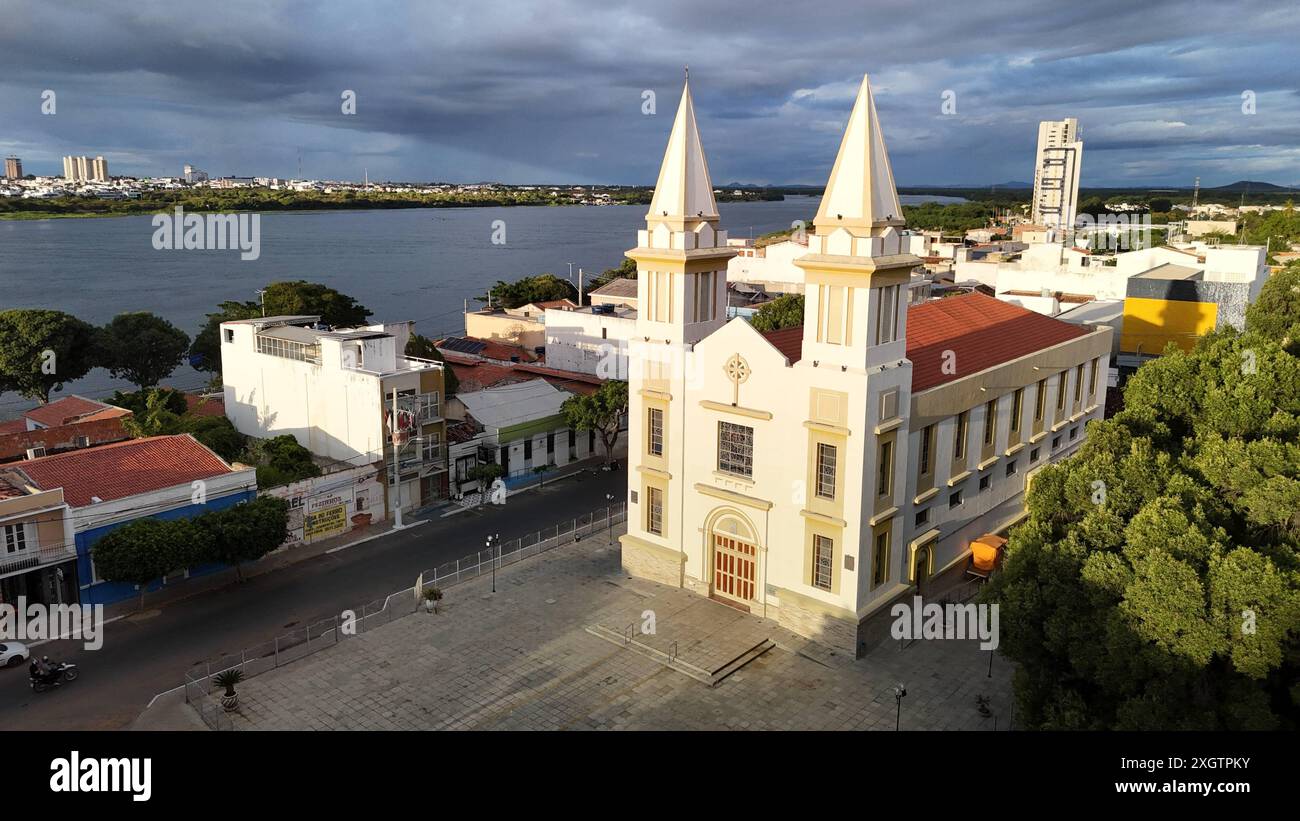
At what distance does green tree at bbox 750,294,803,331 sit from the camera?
5416cm

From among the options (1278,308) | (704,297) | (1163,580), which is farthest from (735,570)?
(1278,308)

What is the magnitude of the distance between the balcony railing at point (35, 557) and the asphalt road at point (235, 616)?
2.39m

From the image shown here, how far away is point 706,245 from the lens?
28391mm

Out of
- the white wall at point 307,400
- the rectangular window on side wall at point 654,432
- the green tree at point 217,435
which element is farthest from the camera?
the green tree at point 217,435

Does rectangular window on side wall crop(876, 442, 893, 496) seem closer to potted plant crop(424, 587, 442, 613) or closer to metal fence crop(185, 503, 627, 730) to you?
metal fence crop(185, 503, 627, 730)

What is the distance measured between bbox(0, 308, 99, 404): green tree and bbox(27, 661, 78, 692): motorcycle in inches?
1333

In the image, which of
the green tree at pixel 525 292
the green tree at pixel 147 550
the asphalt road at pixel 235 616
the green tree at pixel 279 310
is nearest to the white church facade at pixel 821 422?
the asphalt road at pixel 235 616

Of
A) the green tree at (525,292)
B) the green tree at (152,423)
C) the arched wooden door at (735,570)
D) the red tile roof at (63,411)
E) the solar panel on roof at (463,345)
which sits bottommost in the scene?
the arched wooden door at (735,570)

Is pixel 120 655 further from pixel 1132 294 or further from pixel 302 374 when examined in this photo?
pixel 1132 294

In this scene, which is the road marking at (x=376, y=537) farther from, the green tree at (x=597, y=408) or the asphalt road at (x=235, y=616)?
the green tree at (x=597, y=408)

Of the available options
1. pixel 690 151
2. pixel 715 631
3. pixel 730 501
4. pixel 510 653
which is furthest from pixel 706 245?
pixel 510 653

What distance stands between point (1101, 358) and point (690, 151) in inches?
815
